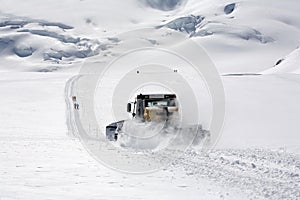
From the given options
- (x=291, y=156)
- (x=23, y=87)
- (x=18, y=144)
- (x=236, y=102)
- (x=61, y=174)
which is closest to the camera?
(x=61, y=174)

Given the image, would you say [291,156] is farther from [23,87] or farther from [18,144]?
[23,87]

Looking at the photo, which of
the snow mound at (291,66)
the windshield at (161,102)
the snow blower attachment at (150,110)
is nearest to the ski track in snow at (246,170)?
the snow blower attachment at (150,110)

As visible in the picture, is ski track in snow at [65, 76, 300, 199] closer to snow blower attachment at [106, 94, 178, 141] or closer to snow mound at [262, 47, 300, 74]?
snow blower attachment at [106, 94, 178, 141]

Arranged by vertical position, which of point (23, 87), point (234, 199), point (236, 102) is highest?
point (23, 87)

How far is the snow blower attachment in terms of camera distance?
16609mm

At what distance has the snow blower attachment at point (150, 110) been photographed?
16609 mm

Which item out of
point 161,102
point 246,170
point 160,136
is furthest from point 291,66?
point 246,170

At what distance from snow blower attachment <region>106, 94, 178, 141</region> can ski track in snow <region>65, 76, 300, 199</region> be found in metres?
2.82

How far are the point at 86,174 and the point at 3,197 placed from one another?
2711mm

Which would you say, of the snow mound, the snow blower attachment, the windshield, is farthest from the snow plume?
the snow mound

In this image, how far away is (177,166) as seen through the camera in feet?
37.8

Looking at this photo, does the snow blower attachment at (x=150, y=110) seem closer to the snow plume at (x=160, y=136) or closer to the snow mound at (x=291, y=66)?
the snow plume at (x=160, y=136)

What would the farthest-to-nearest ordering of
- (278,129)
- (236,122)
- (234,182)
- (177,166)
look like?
(236,122) → (278,129) → (177,166) → (234,182)

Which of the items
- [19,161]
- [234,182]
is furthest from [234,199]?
[19,161]
